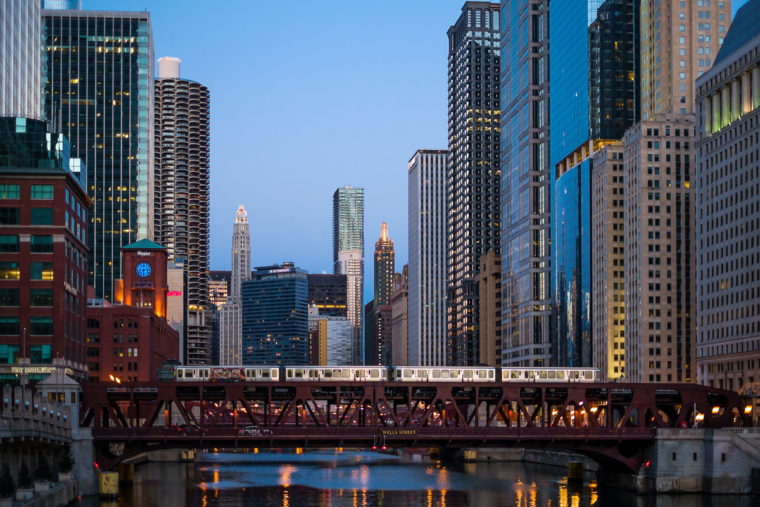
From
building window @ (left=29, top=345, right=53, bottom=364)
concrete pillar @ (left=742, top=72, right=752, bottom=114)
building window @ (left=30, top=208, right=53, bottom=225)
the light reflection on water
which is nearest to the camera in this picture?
the light reflection on water

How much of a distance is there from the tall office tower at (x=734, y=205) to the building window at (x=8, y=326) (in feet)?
340

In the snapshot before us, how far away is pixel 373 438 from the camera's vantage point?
132375mm

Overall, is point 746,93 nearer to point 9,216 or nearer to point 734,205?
point 734,205

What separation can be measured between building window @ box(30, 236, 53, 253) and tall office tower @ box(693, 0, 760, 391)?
331ft

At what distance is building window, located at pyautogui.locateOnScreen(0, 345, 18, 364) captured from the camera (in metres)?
145

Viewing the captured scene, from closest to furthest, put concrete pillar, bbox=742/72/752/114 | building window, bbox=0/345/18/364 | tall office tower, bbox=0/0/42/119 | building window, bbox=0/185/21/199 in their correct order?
building window, bbox=0/185/21/199, building window, bbox=0/345/18/364, tall office tower, bbox=0/0/42/119, concrete pillar, bbox=742/72/752/114

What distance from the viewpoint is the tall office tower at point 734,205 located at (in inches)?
7136

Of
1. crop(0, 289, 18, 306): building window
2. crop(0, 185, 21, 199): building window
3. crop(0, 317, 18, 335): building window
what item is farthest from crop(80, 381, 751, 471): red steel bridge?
crop(0, 185, 21, 199): building window

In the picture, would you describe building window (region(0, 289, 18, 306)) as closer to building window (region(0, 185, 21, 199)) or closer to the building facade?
the building facade

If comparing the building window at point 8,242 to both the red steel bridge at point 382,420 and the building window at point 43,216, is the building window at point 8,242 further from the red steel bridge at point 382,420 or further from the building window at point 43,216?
the red steel bridge at point 382,420

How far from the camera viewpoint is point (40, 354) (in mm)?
146375

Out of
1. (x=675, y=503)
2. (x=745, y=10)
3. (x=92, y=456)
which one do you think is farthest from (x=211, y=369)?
(x=745, y=10)

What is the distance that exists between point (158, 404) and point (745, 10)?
117481 millimetres

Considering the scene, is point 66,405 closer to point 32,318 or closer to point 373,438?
point 32,318
